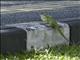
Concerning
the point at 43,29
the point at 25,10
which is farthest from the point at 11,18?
the point at 43,29

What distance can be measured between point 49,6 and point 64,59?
3489 millimetres

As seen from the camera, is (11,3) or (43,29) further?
(11,3)

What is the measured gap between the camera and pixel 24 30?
4594 mm

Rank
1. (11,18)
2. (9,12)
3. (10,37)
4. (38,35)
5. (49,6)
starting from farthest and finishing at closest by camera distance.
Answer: (49,6)
(9,12)
(11,18)
(38,35)
(10,37)

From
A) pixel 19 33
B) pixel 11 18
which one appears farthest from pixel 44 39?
pixel 11 18

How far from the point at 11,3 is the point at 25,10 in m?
0.95

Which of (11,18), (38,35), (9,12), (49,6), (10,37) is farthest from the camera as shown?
(49,6)

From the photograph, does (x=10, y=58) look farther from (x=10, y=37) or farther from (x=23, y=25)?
(x=23, y=25)

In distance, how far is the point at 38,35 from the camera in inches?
186

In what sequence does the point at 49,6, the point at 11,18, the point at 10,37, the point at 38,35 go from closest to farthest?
the point at 10,37
the point at 38,35
the point at 11,18
the point at 49,6

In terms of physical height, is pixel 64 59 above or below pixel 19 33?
below

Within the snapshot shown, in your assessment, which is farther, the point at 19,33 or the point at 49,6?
the point at 49,6

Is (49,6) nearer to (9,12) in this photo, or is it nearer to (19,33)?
(9,12)

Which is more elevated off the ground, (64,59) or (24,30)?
(24,30)
